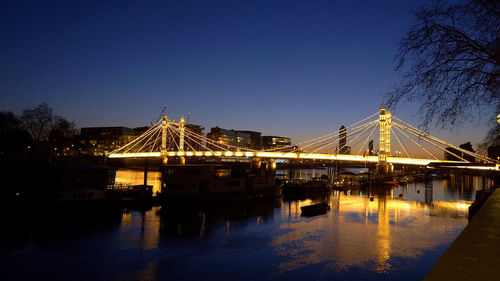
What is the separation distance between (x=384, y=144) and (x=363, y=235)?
6160 cm

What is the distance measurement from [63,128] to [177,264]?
51.5 metres

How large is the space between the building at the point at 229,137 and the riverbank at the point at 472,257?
6334 inches

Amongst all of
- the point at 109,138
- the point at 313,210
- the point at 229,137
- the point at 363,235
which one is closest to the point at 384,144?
the point at 313,210

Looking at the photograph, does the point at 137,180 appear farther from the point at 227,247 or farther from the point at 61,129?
the point at 227,247

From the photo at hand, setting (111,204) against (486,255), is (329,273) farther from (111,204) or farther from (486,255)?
(111,204)

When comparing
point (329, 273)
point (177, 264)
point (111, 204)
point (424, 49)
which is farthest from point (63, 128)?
point (424, 49)

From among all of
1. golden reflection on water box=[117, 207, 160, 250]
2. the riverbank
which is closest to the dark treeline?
golden reflection on water box=[117, 207, 160, 250]

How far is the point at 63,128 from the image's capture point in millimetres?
57719

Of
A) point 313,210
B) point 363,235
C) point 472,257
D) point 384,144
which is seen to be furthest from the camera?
point 384,144

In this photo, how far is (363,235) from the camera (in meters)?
24.4

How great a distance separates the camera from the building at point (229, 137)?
6781 inches

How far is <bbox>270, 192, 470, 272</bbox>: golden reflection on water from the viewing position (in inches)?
716

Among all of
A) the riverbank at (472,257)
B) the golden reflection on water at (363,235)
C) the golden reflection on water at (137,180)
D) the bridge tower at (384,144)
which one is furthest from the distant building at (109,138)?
the riverbank at (472,257)

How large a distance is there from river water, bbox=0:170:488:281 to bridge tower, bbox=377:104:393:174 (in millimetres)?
48652
